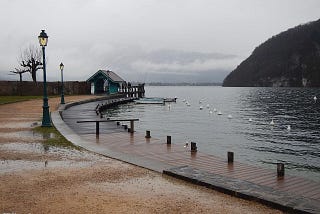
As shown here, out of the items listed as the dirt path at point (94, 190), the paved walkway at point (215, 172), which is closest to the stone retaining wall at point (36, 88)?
the paved walkway at point (215, 172)

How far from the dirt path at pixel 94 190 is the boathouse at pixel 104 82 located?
60.2 m

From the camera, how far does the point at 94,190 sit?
8531 millimetres

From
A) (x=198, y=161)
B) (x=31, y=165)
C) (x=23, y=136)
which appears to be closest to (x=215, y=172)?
(x=198, y=161)

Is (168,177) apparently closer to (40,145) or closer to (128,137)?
(40,145)

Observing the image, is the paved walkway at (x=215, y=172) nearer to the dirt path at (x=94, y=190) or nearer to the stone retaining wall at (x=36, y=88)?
the dirt path at (x=94, y=190)

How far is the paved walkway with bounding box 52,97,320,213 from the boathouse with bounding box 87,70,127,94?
2146 inches

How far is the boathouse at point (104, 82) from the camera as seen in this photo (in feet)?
235

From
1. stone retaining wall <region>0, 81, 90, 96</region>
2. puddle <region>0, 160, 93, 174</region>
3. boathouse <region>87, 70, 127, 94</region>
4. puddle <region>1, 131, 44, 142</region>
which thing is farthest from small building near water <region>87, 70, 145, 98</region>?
puddle <region>0, 160, 93, 174</region>

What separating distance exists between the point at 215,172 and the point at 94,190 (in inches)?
156

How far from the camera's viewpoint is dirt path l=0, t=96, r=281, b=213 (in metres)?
7.39

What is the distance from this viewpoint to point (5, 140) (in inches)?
610

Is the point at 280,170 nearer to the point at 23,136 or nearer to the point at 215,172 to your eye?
the point at 215,172

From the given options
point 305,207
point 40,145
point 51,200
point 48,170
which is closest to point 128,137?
point 40,145

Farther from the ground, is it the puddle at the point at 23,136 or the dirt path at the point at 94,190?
the puddle at the point at 23,136
